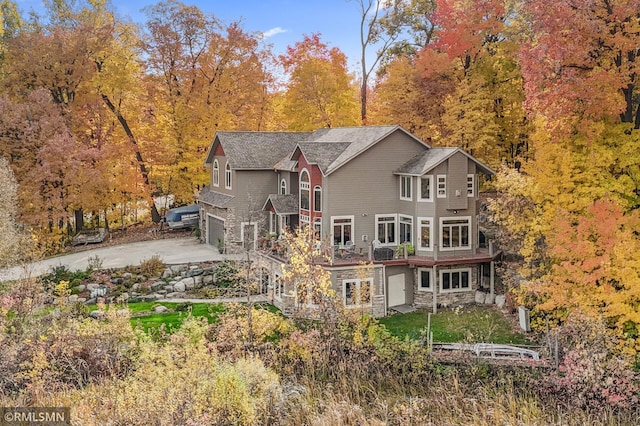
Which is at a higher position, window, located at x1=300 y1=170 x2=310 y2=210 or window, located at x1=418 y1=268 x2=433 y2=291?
window, located at x1=300 y1=170 x2=310 y2=210

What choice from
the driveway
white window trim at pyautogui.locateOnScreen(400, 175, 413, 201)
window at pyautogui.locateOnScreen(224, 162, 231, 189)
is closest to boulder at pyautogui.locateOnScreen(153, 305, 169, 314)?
the driveway

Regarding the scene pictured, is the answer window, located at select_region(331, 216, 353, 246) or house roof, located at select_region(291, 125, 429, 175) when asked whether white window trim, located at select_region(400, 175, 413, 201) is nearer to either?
house roof, located at select_region(291, 125, 429, 175)

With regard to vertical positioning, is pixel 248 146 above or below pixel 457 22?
below

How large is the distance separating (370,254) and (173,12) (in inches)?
831

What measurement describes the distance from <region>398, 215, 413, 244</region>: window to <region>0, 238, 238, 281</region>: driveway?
9.18 m

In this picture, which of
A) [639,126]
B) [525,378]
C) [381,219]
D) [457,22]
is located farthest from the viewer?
[457,22]

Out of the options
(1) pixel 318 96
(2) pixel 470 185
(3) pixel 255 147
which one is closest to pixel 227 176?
(3) pixel 255 147

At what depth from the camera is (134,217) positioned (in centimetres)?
4162

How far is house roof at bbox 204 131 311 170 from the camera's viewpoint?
30297mm

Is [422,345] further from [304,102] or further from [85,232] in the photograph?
[85,232]

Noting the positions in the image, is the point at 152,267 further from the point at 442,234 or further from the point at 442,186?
the point at 442,186

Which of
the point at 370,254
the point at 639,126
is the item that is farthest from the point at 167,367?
the point at 639,126

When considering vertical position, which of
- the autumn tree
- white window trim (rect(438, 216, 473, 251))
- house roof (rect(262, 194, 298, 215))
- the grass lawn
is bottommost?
the grass lawn

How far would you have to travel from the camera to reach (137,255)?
29.4m
